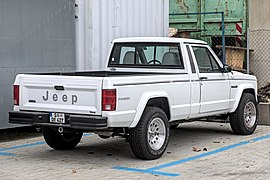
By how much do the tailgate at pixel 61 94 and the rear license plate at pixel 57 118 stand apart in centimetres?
Result: 7

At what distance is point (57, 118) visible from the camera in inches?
345

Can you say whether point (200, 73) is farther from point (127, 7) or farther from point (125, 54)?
point (127, 7)

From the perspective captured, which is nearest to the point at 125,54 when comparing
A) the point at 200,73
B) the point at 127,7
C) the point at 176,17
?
the point at 200,73

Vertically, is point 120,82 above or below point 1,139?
above

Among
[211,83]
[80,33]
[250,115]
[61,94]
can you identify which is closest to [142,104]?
[61,94]

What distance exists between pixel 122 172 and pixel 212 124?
18.4 feet

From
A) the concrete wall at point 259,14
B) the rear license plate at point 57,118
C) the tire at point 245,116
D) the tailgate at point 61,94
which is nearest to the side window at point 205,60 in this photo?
the tire at point 245,116

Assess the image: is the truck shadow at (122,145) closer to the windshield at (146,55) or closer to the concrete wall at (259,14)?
the windshield at (146,55)

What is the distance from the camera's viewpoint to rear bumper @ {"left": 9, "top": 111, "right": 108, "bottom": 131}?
27.4ft

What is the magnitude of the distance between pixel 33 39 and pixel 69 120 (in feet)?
11.4

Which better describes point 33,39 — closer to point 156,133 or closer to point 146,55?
point 146,55

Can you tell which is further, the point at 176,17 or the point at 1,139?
the point at 176,17

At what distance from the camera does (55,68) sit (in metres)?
12.1

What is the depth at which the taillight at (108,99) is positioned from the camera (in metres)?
8.31
